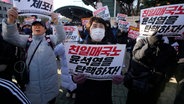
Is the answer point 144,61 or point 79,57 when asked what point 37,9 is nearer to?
point 79,57

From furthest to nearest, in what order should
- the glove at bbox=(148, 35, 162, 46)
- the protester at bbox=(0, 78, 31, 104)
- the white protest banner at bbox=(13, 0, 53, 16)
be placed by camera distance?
1. the glove at bbox=(148, 35, 162, 46)
2. the white protest banner at bbox=(13, 0, 53, 16)
3. the protester at bbox=(0, 78, 31, 104)

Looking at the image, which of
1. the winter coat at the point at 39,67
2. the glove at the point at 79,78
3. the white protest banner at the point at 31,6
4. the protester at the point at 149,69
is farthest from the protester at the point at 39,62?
the protester at the point at 149,69

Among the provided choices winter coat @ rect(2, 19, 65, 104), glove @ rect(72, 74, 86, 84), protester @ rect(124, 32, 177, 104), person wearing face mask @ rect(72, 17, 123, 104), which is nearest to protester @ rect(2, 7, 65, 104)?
winter coat @ rect(2, 19, 65, 104)

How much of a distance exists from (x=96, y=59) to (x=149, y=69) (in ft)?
3.55

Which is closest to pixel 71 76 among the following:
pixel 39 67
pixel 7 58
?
pixel 39 67

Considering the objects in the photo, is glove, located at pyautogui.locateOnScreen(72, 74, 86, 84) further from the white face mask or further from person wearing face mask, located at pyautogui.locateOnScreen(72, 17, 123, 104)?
the white face mask

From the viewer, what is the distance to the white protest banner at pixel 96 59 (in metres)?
2.28

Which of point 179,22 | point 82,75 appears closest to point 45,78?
point 82,75

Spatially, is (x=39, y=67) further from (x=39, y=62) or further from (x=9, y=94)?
(x=9, y=94)

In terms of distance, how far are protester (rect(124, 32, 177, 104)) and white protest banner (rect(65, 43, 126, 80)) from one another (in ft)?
2.59

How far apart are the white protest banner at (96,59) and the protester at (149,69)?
79 centimetres

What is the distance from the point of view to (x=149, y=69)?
3.01 meters

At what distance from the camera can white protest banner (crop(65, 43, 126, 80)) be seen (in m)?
2.28

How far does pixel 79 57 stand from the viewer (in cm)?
232
